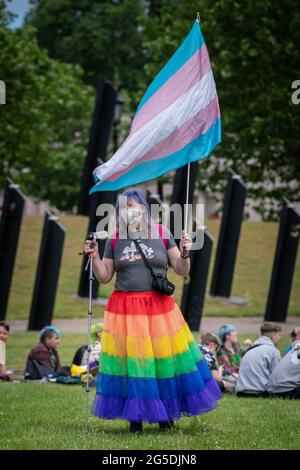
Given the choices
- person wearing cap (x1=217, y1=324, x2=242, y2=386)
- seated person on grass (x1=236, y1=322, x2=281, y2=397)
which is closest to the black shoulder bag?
seated person on grass (x1=236, y1=322, x2=281, y2=397)

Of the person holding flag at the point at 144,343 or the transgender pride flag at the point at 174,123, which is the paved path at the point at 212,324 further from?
the person holding flag at the point at 144,343

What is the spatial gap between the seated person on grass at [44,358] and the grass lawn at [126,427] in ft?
6.15

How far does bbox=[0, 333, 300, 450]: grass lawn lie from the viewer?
8.64m

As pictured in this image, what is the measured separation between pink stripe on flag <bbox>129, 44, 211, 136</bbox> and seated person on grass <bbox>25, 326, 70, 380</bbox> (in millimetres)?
6104

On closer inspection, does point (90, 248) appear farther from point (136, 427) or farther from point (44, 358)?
point (44, 358)

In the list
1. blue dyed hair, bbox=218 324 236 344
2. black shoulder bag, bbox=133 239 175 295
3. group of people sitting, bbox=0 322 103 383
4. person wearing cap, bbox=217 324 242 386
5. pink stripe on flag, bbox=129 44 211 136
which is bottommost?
group of people sitting, bbox=0 322 103 383

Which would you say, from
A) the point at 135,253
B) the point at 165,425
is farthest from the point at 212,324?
the point at 135,253

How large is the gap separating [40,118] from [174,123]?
31388mm

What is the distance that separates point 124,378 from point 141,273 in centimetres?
90

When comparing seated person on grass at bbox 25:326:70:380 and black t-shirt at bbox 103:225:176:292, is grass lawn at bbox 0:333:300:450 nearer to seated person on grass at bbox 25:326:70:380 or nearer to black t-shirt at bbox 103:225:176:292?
black t-shirt at bbox 103:225:176:292

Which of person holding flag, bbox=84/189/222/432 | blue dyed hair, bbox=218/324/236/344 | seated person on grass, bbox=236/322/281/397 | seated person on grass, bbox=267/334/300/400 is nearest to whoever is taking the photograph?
person holding flag, bbox=84/189/222/432

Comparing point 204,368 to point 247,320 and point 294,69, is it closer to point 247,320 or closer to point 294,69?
point 247,320
